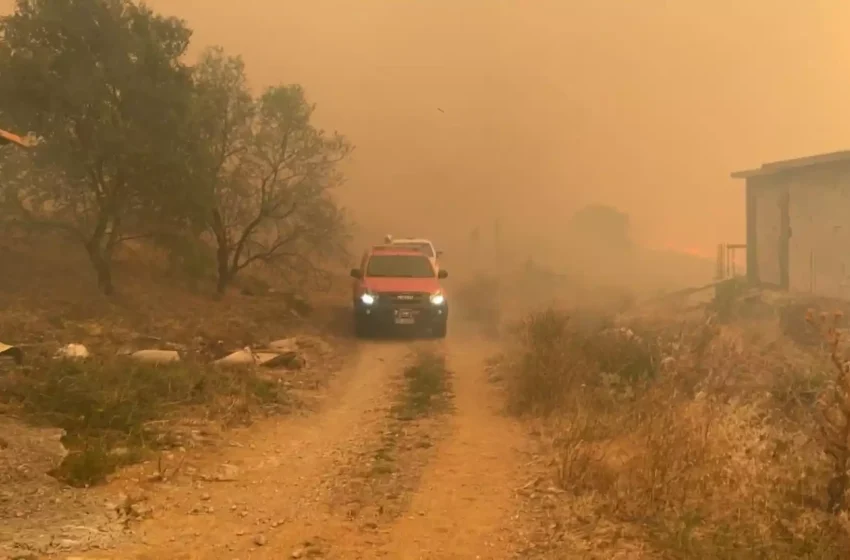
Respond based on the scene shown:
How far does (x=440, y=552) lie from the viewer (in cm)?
530

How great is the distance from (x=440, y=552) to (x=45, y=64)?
15246 millimetres

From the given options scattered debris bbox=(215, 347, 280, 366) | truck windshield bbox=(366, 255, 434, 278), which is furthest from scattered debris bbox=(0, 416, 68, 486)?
truck windshield bbox=(366, 255, 434, 278)

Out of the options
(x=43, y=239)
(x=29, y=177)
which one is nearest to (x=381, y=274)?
(x=29, y=177)

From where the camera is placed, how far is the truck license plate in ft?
55.9

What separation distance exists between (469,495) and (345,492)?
3.52ft

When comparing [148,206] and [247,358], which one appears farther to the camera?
[148,206]

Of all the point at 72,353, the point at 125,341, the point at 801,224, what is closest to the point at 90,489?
the point at 72,353

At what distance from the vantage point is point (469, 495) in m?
6.58

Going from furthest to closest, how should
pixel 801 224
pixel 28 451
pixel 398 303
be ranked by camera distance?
pixel 801 224 → pixel 398 303 → pixel 28 451

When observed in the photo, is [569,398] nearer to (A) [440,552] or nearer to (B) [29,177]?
(A) [440,552]

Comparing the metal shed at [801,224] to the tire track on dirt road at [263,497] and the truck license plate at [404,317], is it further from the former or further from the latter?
the tire track on dirt road at [263,497]

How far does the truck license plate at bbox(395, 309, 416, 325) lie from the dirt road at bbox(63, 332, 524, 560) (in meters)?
6.81

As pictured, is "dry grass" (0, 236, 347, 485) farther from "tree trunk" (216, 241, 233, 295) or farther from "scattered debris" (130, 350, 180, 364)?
"tree trunk" (216, 241, 233, 295)

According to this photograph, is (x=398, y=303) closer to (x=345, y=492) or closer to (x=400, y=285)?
(x=400, y=285)
